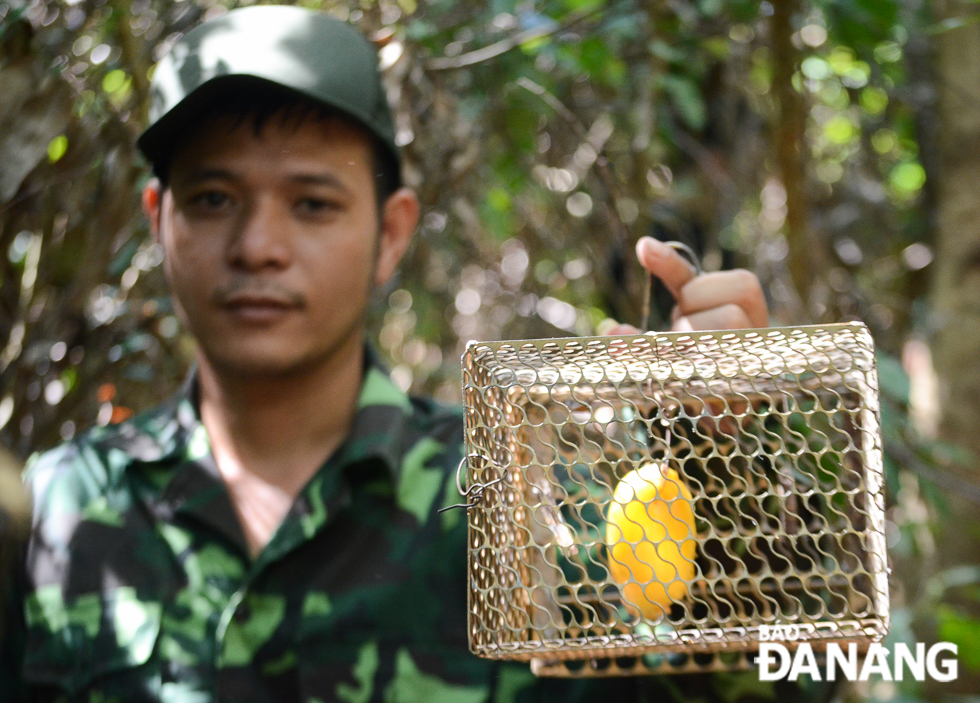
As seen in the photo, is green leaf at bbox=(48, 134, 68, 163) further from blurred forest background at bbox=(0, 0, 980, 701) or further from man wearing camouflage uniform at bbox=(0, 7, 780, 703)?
man wearing camouflage uniform at bbox=(0, 7, 780, 703)

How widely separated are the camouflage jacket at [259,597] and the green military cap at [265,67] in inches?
15.5

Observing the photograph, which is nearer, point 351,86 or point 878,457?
point 878,457

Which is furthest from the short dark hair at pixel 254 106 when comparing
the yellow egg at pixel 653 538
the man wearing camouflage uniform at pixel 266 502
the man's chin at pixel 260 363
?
the yellow egg at pixel 653 538

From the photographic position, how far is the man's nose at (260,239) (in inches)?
37.6

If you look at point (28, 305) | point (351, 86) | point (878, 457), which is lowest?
point (28, 305)

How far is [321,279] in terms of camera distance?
3.26 ft

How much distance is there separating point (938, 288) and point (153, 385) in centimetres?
151

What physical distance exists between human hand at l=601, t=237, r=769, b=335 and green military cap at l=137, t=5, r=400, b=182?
43 centimetres

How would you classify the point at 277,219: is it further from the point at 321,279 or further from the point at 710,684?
the point at 710,684

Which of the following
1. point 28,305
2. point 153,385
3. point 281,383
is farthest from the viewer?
point 153,385

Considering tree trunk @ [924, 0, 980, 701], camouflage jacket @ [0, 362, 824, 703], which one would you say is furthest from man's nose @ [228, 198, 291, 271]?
tree trunk @ [924, 0, 980, 701]

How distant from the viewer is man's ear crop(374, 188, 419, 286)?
1.14m

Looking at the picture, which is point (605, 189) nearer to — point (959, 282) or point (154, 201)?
point (154, 201)

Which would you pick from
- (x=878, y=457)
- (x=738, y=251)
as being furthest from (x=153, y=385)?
(x=878, y=457)
